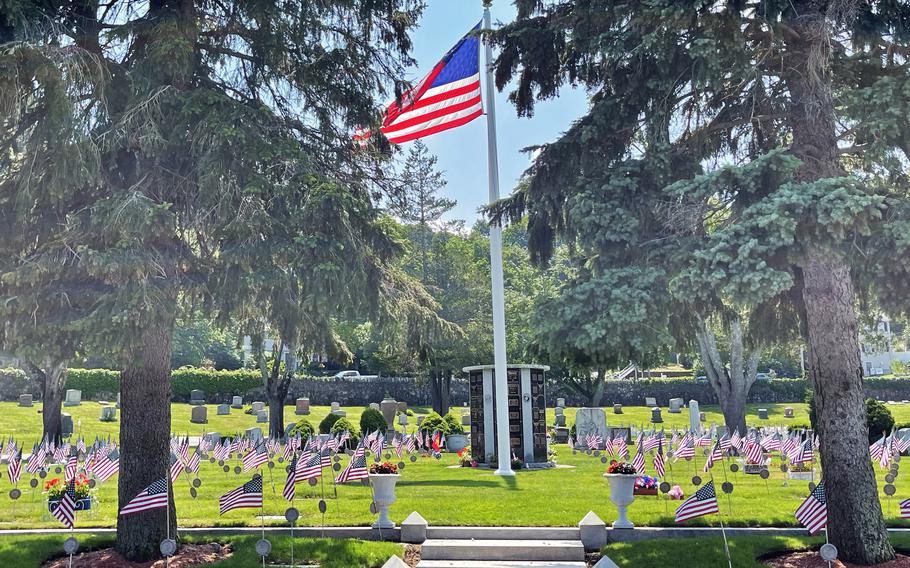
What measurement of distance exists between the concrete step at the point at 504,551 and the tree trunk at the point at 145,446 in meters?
3.47

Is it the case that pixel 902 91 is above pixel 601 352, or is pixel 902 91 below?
above

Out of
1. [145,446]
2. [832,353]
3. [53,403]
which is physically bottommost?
[145,446]

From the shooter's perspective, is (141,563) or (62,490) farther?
(62,490)

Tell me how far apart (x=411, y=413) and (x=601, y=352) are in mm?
34747

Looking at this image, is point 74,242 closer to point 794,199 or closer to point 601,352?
point 601,352

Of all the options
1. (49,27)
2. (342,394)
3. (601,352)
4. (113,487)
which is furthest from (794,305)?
(342,394)

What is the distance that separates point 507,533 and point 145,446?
16.6 feet

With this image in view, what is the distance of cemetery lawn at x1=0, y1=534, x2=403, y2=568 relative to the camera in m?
9.80

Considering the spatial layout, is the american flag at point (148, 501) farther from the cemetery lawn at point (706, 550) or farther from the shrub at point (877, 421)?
the shrub at point (877, 421)

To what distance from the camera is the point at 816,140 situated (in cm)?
937

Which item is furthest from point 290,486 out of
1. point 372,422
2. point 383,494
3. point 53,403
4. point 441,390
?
point 441,390

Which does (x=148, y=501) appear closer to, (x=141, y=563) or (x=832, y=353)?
(x=141, y=563)

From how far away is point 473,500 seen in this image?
13.8m

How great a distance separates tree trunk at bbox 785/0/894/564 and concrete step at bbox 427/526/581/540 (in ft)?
11.6
